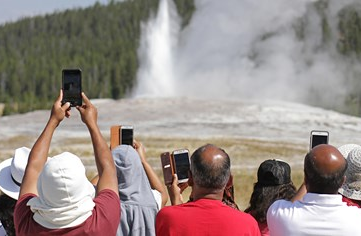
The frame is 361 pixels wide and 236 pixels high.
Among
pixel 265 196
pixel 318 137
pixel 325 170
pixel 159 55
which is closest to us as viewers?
pixel 325 170

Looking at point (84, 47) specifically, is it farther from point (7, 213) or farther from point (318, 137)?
point (7, 213)

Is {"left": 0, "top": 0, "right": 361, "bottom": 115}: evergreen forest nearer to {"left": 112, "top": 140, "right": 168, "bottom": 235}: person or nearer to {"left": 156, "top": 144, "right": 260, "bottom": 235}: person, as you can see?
{"left": 112, "top": 140, "right": 168, "bottom": 235}: person

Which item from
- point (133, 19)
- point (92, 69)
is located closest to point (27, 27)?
point (133, 19)

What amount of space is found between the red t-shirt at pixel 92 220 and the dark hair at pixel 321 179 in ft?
2.67

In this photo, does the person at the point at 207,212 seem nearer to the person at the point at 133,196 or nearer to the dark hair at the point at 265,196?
the person at the point at 133,196

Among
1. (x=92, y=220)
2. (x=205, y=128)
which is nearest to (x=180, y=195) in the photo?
(x=92, y=220)

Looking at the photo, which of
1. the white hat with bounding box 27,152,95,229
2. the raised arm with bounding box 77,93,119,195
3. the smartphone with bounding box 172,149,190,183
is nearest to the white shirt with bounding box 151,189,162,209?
the smartphone with bounding box 172,149,190,183

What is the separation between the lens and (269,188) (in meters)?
3.79

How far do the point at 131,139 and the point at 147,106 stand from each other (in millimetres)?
27188

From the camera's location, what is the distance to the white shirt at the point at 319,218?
301 centimetres

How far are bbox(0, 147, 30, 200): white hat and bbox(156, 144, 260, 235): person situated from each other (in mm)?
686

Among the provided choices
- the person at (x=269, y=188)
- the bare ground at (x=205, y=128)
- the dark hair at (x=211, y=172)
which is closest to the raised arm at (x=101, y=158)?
the dark hair at (x=211, y=172)

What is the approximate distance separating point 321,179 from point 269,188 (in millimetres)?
799

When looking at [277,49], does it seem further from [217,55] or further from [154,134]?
[154,134]
